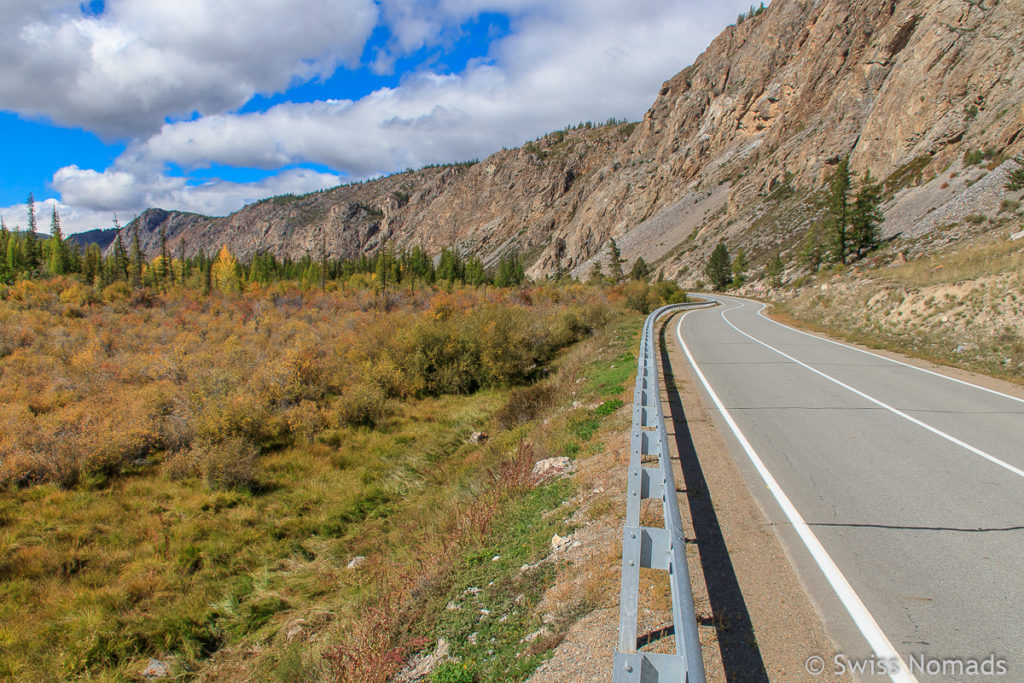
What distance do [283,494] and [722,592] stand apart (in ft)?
30.0

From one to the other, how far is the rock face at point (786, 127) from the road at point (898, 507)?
1802 inches

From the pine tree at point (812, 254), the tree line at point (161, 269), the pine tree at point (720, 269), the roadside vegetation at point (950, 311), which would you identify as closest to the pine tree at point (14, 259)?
the tree line at point (161, 269)

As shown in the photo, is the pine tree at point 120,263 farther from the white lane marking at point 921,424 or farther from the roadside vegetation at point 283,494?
the white lane marking at point 921,424

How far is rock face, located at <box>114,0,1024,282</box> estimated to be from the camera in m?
51.6

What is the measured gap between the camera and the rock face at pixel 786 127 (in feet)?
169

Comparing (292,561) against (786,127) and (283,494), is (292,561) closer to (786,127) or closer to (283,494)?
(283,494)

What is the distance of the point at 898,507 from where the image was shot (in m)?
4.82

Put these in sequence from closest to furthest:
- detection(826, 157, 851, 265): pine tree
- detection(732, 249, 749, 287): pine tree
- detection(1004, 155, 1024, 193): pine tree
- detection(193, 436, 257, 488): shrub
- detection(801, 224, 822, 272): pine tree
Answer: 1. detection(193, 436, 257, 488): shrub
2. detection(1004, 155, 1024, 193): pine tree
3. detection(826, 157, 851, 265): pine tree
4. detection(801, 224, 822, 272): pine tree
5. detection(732, 249, 749, 287): pine tree

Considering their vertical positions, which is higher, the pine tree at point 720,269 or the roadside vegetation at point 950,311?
the pine tree at point 720,269

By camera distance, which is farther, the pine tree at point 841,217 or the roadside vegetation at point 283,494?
the pine tree at point 841,217

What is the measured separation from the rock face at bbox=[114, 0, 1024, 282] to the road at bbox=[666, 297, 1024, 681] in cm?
4576

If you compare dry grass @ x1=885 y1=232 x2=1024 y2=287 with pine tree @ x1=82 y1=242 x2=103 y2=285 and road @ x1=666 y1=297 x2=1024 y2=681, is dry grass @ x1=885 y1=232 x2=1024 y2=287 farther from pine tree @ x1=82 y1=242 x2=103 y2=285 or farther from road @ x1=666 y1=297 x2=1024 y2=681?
pine tree @ x1=82 y1=242 x2=103 y2=285

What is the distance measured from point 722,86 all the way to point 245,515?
12600 centimetres

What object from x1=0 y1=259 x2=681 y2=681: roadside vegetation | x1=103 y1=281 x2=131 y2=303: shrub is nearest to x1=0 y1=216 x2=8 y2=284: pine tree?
x1=103 y1=281 x2=131 y2=303: shrub
